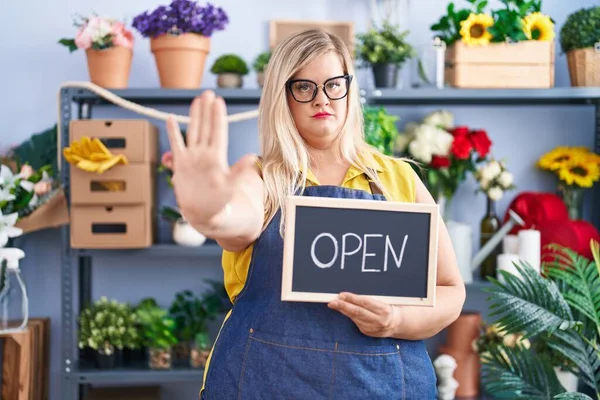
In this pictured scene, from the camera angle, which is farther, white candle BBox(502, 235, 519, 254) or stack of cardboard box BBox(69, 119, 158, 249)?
white candle BBox(502, 235, 519, 254)

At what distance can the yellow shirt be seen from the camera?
138 cm

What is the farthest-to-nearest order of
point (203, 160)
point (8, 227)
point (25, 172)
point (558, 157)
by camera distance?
point (558, 157) < point (25, 172) < point (8, 227) < point (203, 160)

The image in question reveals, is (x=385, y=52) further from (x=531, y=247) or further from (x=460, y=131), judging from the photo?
(x=531, y=247)

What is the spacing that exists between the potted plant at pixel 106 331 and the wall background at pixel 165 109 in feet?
1.04

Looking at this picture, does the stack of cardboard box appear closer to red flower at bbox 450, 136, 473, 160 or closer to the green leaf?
red flower at bbox 450, 136, 473, 160

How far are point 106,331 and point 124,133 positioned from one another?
0.74m

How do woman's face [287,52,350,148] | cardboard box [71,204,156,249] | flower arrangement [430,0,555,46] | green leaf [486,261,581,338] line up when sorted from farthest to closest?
flower arrangement [430,0,555,46] < cardboard box [71,204,156,249] < green leaf [486,261,581,338] < woman's face [287,52,350,148]

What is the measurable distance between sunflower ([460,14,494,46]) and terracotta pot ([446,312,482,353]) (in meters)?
1.07

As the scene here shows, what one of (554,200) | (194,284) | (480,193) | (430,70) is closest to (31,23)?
(194,284)

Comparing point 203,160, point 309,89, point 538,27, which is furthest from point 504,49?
point 203,160

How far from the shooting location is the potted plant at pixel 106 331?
2.81m

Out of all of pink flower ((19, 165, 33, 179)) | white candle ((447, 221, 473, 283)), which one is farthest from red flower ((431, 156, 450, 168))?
pink flower ((19, 165, 33, 179))

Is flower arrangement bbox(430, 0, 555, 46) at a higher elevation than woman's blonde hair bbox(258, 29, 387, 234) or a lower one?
higher

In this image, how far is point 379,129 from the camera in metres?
2.78
